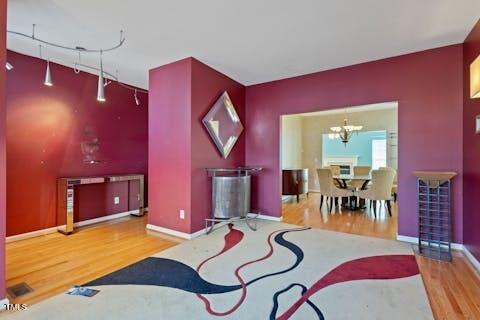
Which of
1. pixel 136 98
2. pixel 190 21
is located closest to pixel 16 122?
pixel 136 98

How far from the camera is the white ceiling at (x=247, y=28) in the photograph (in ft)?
7.48

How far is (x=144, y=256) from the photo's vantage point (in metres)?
2.81

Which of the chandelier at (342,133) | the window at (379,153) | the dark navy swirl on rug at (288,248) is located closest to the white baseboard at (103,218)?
the dark navy swirl on rug at (288,248)

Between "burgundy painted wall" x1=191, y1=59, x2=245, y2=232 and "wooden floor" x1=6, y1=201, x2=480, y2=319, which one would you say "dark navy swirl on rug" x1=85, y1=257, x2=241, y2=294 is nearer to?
"wooden floor" x1=6, y1=201, x2=480, y2=319

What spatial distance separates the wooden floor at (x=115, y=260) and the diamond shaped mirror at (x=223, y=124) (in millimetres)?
1677

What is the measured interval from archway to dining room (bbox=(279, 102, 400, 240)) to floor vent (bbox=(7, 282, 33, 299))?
142 inches

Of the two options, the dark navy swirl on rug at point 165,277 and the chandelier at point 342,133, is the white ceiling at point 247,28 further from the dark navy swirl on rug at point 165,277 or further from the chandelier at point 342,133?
the chandelier at point 342,133

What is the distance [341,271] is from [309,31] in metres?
2.62

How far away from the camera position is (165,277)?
231cm

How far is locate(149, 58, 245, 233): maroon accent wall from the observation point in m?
3.47

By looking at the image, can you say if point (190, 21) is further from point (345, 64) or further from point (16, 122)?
point (16, 122)

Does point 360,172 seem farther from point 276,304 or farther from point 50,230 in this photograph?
point 50,230

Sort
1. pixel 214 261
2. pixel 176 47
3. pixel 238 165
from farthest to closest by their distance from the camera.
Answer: pixel 238 165 < pixel 176 47 < pixel 214 261

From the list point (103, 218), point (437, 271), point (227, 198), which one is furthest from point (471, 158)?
point (103, 218)
